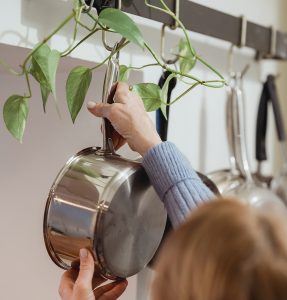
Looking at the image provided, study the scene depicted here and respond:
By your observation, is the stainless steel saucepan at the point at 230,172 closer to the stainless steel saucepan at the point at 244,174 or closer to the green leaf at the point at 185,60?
the stainless steel saucepan at the point at 244,174

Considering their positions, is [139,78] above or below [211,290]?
above

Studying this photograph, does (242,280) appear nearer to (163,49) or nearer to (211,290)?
(211,290)

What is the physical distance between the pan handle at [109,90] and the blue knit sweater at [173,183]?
0.14 feet

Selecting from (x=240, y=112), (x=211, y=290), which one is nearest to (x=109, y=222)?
(x=211, y=290)

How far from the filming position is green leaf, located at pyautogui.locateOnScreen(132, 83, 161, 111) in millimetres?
666

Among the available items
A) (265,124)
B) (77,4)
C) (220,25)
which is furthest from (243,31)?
(77,4)

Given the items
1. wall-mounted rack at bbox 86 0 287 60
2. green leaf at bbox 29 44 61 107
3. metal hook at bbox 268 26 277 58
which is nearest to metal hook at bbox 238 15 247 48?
wall-mounted rack at bbox 86 0 287 60

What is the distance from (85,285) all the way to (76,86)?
0.20 m

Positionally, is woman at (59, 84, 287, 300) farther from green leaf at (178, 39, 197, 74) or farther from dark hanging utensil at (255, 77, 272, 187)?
dark hanging utensil at (255, 77, 272, 187)

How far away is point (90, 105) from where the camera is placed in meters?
0.62

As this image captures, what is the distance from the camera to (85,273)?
22.6 inches

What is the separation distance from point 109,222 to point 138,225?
48mm

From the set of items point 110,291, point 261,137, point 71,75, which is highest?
point 71,75

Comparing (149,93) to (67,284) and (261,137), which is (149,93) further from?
(261,137)
